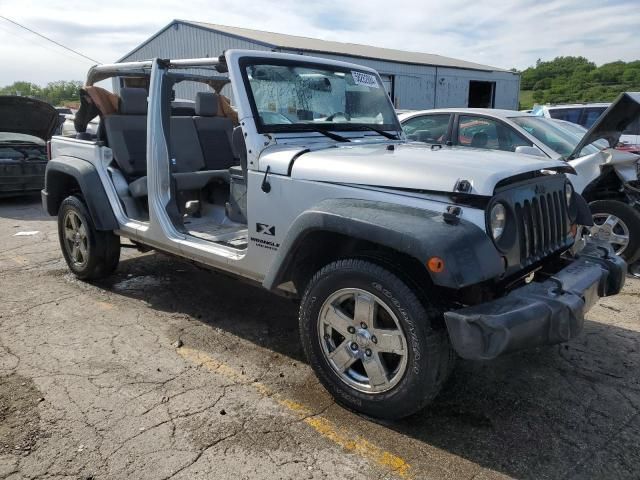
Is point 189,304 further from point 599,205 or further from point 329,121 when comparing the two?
point 599,205

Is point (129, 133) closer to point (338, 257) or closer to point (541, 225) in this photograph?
point (338, 257)

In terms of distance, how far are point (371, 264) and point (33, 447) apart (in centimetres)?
197

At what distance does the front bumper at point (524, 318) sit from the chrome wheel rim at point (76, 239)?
12.5ft

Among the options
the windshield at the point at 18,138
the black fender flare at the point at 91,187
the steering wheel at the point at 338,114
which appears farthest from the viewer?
the windshield at the point at 18,138

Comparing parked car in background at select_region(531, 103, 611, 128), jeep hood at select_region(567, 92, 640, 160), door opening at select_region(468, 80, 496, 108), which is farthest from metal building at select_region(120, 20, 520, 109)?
jeep hood at select_region(567, 92, 640, 160)

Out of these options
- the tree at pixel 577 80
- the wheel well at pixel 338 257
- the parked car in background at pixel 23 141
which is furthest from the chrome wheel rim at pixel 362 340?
the tree at pixel 577 80

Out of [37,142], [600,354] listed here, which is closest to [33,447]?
[600,354]

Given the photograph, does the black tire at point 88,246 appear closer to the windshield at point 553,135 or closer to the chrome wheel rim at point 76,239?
the chrome wheel rim at point 76,239

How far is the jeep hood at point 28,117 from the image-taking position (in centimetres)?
930

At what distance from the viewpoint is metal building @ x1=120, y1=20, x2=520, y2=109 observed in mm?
19062

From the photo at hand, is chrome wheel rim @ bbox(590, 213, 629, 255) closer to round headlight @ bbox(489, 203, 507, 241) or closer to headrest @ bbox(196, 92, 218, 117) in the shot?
round headlight @ bbox(489, 203, 507, 241)

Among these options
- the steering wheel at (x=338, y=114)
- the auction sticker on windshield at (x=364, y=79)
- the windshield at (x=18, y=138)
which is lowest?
the windshield at (x=18, y=138)

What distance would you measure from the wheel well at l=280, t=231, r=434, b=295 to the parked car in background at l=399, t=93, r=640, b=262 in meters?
2.69

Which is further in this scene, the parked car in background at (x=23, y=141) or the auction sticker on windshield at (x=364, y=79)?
the parked car in background at (x=23, y=141)
